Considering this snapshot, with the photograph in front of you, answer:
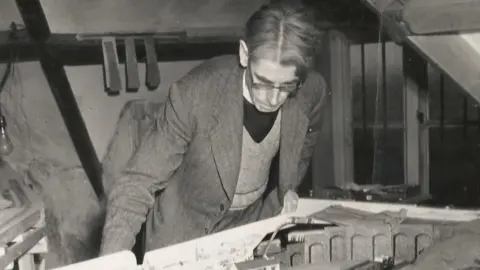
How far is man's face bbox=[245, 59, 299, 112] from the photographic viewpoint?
4.32 feet

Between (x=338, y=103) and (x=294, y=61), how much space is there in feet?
4.19

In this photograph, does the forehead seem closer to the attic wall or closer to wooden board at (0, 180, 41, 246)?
wooden board at (0, 180, 41, 246)

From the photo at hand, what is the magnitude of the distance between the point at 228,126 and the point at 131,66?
2.05 feet

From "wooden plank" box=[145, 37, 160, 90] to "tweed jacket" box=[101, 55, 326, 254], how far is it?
49cm

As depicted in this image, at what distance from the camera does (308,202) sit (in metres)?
1.30

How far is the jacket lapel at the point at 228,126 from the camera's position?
1.41m

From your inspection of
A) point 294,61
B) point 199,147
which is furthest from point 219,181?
point 294,61

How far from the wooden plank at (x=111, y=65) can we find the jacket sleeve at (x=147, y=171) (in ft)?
1.70

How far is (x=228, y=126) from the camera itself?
4.63 ft

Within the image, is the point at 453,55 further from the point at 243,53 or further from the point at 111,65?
the point at 111,65

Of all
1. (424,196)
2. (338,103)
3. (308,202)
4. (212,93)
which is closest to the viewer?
(308,202)

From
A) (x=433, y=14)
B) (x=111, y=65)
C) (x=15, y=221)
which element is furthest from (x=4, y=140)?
(x=433, y=14)

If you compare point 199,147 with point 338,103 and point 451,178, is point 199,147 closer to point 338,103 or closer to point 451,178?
point 338,103

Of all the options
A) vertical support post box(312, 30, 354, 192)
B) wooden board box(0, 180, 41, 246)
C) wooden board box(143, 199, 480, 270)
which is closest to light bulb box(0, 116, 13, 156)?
wooden board box(0, 180, 41, 246)
